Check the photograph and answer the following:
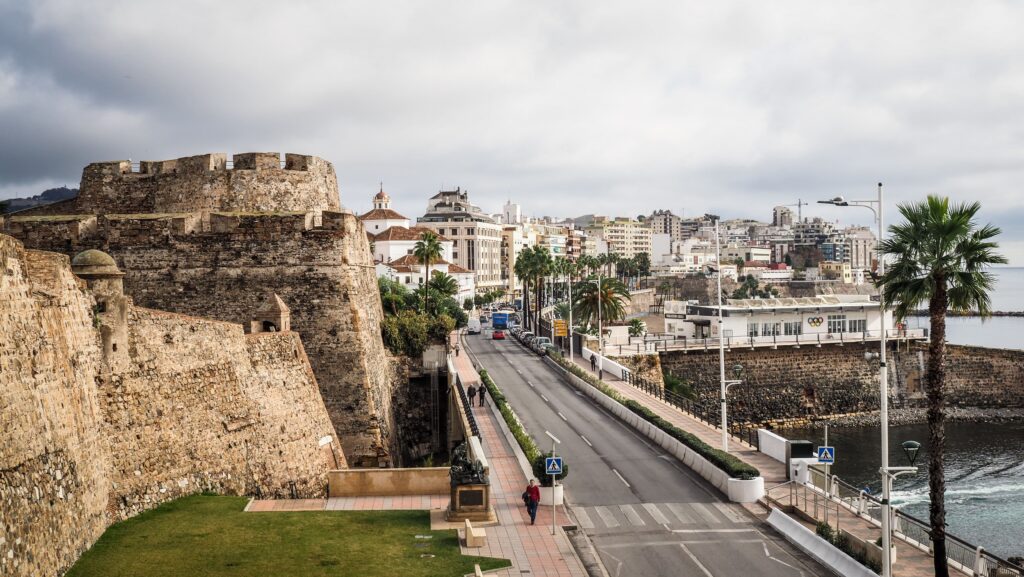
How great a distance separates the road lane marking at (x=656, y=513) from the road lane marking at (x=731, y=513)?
182cm

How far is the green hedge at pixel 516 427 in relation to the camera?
29.9m

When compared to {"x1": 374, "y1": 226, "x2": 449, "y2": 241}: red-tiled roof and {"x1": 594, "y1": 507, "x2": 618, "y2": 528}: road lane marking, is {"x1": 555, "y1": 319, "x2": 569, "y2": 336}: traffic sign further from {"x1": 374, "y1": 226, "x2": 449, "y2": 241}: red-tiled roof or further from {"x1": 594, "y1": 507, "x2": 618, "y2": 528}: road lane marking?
{"x1": 594, "y1": 507, "x2": 618, "y2": 528}: road lane marking

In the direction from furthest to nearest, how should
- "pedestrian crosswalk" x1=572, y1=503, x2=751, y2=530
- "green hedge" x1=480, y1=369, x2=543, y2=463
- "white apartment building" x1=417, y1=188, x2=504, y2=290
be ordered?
"white apartment building" x1=417, y1=188, x2=504, y2=290, "green hedge" x1=480, y1=369, x2=543, y2=463, "pedestrian crosswalk" x1=572, y1=503, x2=751, y2=530

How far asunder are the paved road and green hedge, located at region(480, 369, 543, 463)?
4.13 feet

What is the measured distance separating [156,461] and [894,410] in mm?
61964

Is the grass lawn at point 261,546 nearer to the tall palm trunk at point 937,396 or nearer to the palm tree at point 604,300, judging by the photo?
the tall palm trunk at point 937,396

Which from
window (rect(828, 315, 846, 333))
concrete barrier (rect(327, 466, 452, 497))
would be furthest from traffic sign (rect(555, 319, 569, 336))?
concrete barrier (rect(327, 466, 452, 497))

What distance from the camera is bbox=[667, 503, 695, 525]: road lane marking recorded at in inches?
962

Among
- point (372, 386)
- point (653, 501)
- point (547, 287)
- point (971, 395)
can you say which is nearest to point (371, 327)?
point (372, 386)

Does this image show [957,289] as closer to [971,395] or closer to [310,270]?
[310,270]

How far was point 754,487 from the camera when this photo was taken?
1033 inches

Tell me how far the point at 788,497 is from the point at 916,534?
4.47m

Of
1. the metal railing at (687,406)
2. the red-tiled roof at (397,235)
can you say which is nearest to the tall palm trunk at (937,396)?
the metal railing at (687,406)

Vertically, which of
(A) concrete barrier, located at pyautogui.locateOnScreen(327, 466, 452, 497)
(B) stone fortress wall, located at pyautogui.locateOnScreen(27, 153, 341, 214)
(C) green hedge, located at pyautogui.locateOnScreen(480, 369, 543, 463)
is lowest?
(A) concrete barrier, located at pyautogui.locateOnScreen(327, 466, 452, 497)
